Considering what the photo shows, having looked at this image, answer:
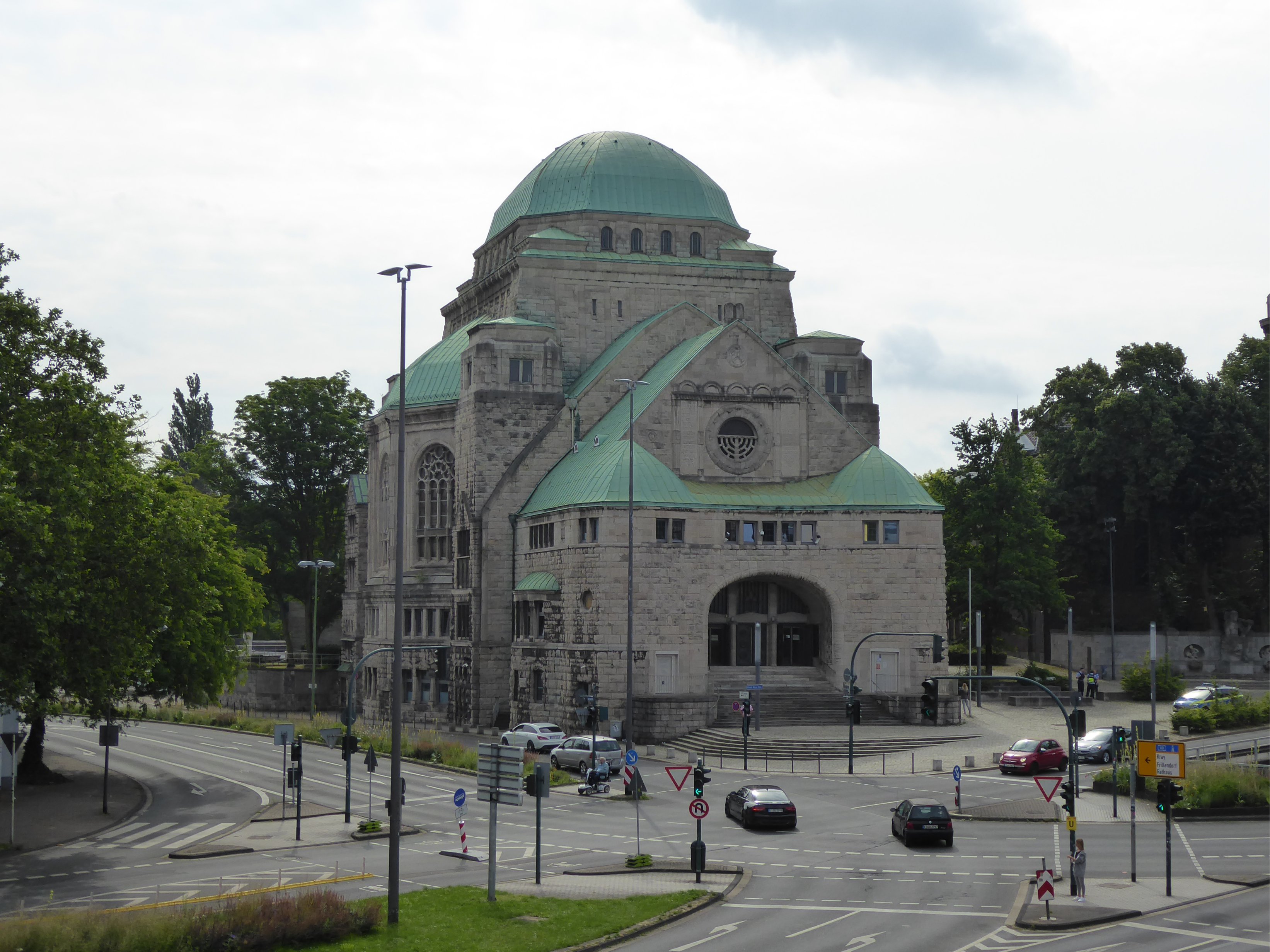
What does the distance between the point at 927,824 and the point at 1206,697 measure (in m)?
34.6

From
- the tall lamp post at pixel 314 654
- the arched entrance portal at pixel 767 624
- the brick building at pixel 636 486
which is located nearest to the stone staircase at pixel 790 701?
the brick building at pixel 636 486

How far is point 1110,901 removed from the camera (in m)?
29.9

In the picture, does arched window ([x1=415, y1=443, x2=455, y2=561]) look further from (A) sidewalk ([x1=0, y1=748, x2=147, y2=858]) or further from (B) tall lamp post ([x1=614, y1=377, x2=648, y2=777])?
(A) sidewalk ([x1=0, y1=748, x2=147, y2=858])

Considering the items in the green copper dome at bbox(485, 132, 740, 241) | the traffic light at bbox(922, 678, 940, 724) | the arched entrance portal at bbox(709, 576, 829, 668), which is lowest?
the traffic light at bbox(922, 678, 940, 724)

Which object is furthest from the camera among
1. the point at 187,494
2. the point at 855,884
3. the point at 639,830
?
the point at 187,494

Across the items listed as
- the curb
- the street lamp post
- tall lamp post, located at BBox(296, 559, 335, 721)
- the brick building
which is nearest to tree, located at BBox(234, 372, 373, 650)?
tall lamp post, located at BBox(296, 559, 335, 721)

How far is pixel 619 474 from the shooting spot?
61844mm

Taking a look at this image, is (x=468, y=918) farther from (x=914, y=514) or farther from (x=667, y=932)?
(x=914, y=514)

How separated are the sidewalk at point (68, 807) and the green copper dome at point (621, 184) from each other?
40.8 m

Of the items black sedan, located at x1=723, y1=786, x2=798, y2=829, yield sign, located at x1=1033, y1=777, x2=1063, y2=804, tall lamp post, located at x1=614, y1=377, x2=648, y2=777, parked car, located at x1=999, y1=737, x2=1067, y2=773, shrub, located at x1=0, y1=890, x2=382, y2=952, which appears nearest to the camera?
shrub, located at x1=0, y1=890, x2=382, y2=952

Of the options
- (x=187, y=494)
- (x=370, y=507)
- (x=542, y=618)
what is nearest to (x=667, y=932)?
(x=187, y=494)

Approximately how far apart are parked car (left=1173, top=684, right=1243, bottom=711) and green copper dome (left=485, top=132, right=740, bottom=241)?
35.0 metres

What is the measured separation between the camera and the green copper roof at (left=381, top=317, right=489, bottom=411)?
250ft

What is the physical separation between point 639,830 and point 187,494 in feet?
79.2
